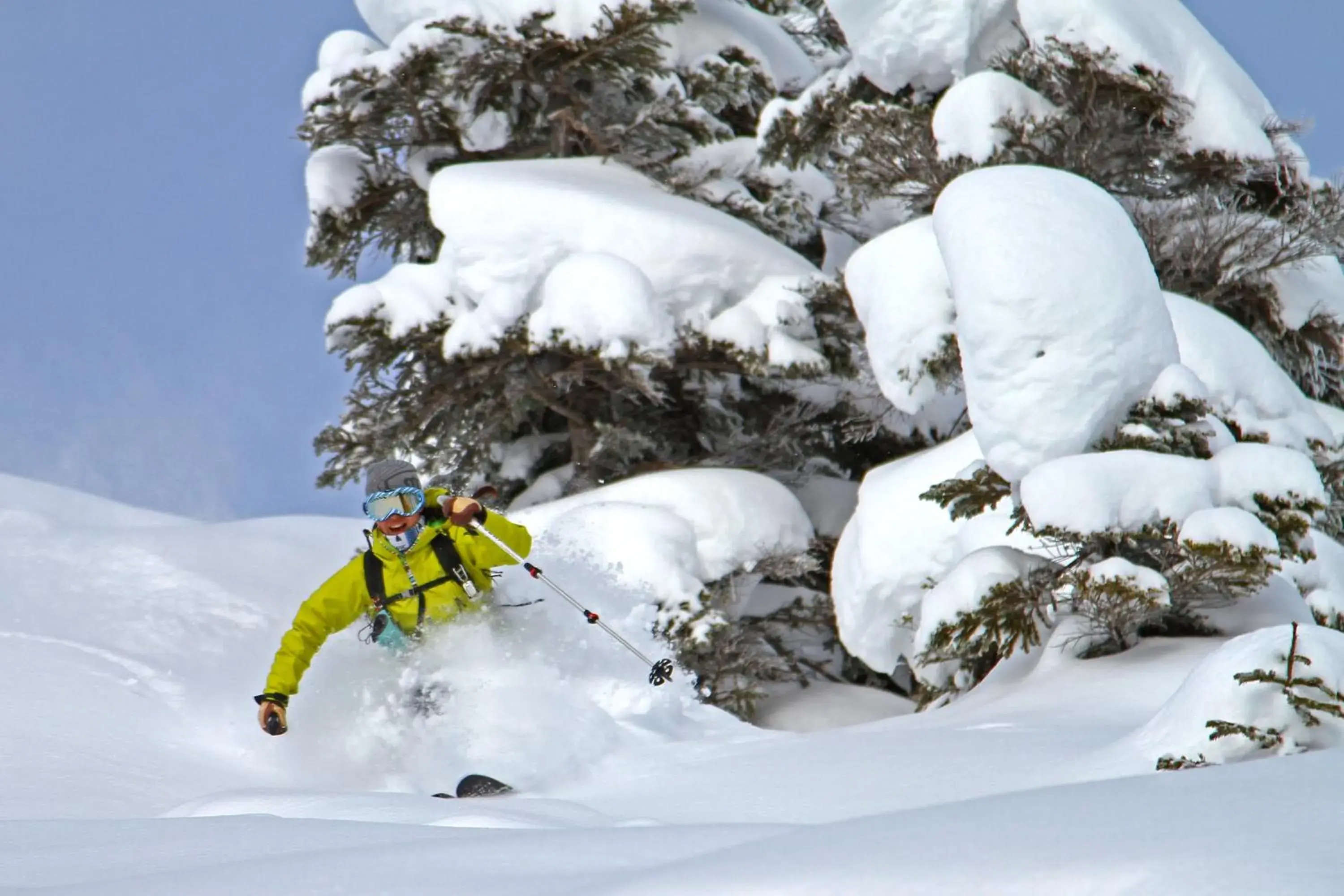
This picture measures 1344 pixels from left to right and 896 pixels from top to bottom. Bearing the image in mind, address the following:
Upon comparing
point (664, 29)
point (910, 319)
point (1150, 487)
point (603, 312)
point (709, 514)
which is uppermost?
point (664, 29)

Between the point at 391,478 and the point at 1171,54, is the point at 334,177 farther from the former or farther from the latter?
the point at 1171,54

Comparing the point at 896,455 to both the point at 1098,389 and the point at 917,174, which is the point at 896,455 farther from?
the point at 1098,389

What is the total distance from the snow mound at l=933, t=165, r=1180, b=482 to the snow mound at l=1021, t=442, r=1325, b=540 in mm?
216

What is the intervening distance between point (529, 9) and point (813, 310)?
3651 millimetres

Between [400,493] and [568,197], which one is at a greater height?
[568,197]

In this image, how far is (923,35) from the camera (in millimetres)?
9617

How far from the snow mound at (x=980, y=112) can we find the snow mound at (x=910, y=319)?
957mm

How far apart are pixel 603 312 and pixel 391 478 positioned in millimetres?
2986

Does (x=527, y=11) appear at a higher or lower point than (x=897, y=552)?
higher

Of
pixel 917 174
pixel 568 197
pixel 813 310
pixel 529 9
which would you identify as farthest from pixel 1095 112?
pixel 529 9

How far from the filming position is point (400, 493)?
6746mm

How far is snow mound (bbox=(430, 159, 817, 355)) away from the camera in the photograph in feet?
32.5

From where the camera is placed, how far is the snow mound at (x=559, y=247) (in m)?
9.91

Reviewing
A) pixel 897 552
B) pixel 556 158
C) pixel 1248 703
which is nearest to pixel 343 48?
pixel 556 158
